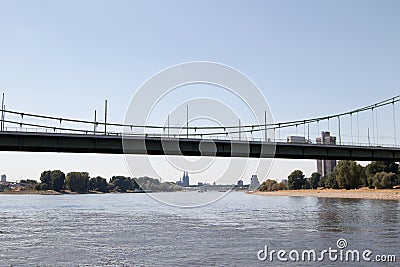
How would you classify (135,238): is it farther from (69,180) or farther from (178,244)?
(69,180)

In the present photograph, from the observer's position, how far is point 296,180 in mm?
172000

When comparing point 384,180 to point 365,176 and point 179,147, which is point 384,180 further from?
point 179,147

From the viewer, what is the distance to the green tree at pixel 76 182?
6791 inches

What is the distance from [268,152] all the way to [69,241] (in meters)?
30.3

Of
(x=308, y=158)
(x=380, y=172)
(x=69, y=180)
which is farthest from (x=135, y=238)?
(x=69, y=180)

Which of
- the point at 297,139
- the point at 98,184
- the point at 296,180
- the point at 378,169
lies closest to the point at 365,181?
the point at 378,169

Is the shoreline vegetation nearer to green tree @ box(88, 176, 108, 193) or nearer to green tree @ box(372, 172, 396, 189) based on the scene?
green tree @ box(372, 172, 396, 189)

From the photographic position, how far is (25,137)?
140 feet

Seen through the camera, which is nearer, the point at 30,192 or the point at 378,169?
the point at 378,169

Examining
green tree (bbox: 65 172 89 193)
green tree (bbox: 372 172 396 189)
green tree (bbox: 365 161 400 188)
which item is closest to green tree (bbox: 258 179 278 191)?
green tree (bbox: 365 161 400 188)

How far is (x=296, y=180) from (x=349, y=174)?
49915 millimetres

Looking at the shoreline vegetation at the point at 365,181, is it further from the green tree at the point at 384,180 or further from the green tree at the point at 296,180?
the green tree at the point at 296,180

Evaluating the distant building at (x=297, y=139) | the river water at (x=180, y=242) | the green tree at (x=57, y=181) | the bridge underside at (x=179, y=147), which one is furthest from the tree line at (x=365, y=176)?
the green tree at (x=57, y=181)

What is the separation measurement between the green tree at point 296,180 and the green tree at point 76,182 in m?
70.6
